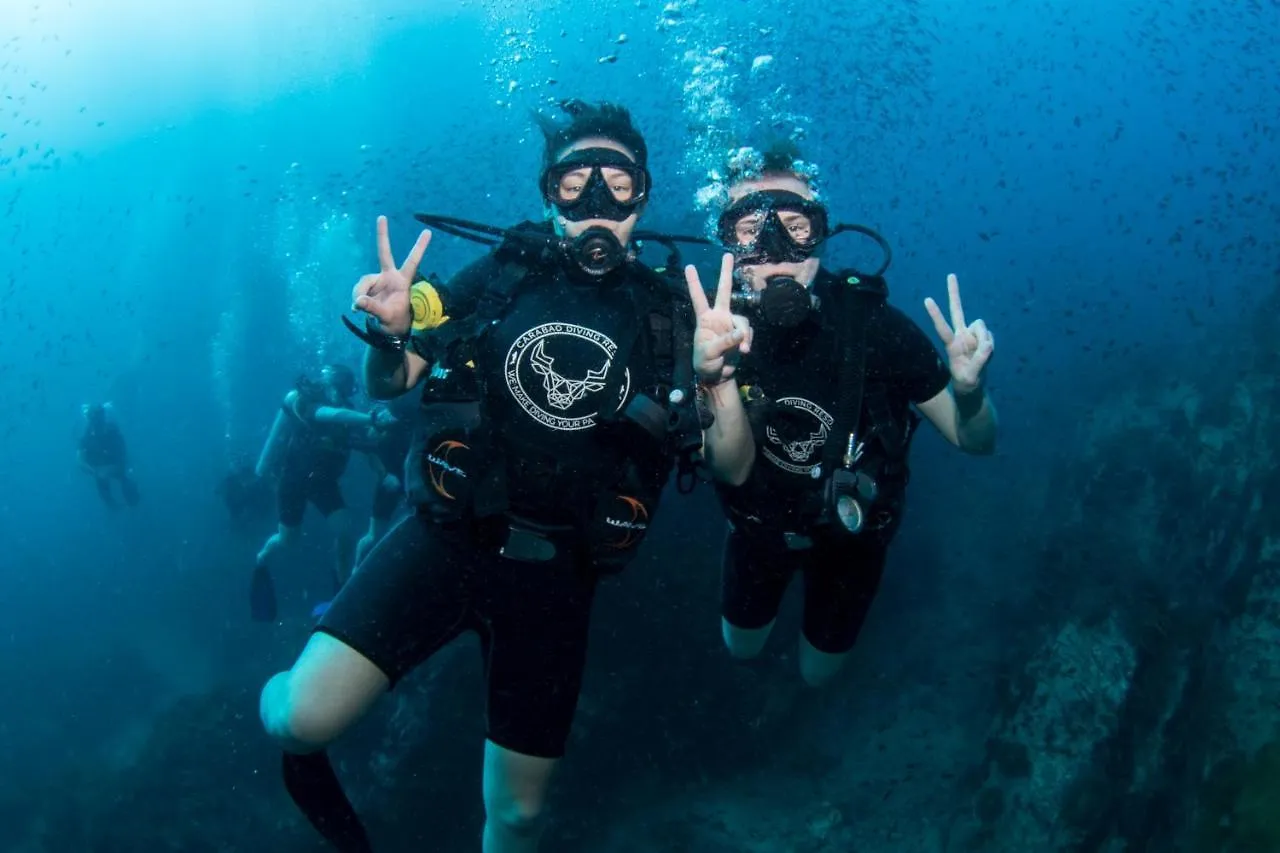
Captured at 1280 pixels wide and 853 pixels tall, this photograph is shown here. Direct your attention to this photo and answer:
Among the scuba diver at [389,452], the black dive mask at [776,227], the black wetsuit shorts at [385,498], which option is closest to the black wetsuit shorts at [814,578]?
the black dive mask at [776,227]

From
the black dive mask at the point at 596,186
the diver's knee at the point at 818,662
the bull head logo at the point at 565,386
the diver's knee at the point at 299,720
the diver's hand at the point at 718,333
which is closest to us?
the diver's hand at the point at 718,333

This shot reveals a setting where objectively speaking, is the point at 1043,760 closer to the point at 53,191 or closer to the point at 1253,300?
the point at 1253,300

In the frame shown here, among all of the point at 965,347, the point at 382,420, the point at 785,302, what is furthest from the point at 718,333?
the point at 382,420

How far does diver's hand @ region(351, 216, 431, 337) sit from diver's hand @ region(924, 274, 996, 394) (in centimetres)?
245

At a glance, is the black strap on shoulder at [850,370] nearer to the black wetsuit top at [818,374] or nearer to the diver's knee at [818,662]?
the black wetsuit top at [818,374]

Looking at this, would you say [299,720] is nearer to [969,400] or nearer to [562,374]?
[562,374]

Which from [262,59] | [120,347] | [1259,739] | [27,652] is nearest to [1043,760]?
[1259,739]

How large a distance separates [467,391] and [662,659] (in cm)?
710

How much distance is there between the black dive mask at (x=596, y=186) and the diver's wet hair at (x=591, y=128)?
0.20 metres

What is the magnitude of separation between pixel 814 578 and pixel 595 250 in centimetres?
295

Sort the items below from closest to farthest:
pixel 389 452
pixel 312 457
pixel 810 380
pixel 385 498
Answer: pixel 810 380 → pixel 389 452 → pixel 385 498 → pixel 312 457

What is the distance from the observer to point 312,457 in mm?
9930

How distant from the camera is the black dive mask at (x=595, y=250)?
11.2 feet

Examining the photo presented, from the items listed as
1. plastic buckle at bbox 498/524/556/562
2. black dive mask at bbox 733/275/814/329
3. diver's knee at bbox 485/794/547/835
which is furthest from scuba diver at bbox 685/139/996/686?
diver's knee at bbox 485/794/547/835
